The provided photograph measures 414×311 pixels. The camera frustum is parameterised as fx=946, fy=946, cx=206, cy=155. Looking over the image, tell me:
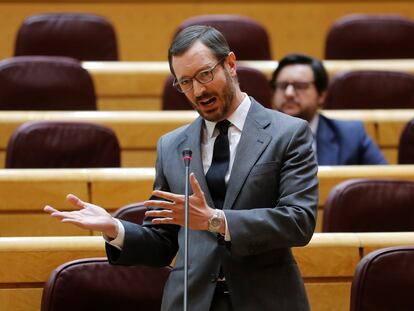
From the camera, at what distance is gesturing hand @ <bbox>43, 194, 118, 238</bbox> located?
2.05ft

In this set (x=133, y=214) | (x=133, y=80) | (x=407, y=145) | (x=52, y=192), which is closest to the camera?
(x=133, y=214)

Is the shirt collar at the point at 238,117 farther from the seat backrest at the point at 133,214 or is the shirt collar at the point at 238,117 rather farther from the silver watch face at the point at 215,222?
the seat backrest at the point at 133,214

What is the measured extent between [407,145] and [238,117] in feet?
1.88

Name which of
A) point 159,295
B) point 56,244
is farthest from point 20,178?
point 159,295

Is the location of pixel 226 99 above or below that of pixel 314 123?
above

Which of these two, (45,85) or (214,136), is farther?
(45,85)

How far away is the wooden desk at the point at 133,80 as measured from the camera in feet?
4.68

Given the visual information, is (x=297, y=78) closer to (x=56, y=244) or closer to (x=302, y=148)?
(x=56, y=244)

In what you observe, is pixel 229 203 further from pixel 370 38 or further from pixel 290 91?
pixel 370 38

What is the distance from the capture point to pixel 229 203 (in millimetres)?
635

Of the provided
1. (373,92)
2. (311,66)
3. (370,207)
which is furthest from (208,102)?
(373,92)

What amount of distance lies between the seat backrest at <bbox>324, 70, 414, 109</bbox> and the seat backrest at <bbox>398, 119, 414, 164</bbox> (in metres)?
0.18

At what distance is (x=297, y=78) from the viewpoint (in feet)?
4.05

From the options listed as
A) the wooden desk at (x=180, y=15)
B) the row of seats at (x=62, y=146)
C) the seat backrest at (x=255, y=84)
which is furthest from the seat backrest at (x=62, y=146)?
the wooden desk at (x=180, y=15)
